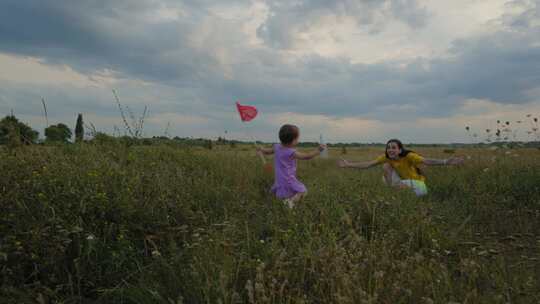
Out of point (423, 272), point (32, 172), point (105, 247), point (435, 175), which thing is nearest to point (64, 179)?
point (32, 172)

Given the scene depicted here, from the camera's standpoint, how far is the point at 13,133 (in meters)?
4.83

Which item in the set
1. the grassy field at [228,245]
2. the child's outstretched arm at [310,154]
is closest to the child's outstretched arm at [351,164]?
the grassy field at [228,245]

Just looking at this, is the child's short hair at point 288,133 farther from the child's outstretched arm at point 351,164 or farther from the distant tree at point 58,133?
the distant tree at point 58,133

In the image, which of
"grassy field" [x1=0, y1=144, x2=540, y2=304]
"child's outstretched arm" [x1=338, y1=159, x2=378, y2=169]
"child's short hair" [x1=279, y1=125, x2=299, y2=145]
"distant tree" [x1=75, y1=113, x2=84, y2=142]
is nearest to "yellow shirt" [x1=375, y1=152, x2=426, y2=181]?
"child's outstretched arm" [x1=338, y1=159, x2=378, y2=169]

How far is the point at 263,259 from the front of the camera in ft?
8.67

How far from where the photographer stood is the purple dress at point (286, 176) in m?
5.48

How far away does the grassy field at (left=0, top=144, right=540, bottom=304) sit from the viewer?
89.2 inches

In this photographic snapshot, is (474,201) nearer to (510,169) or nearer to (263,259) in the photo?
(510,169)

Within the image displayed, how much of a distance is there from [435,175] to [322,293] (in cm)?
657

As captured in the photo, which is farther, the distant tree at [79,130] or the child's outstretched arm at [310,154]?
the distant tree at [79,130]

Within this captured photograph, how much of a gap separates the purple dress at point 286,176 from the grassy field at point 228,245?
25.2 inches

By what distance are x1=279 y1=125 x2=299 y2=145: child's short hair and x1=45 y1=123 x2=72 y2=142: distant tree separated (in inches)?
147

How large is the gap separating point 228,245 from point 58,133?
5117mm

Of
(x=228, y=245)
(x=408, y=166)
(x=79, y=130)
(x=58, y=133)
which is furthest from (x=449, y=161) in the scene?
(x=79, y=130)
